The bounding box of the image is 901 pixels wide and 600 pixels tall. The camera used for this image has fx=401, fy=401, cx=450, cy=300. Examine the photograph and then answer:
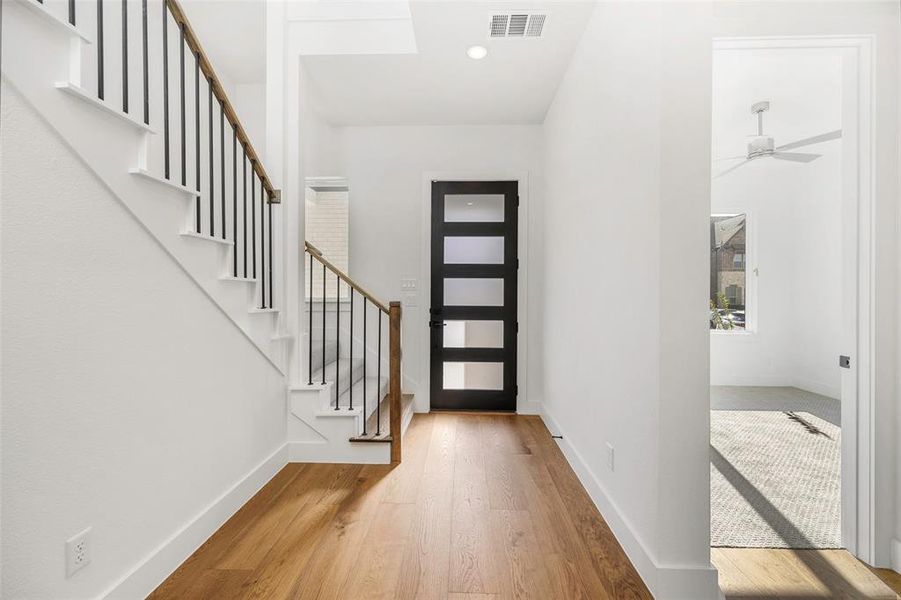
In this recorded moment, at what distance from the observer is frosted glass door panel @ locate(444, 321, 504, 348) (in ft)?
13.1

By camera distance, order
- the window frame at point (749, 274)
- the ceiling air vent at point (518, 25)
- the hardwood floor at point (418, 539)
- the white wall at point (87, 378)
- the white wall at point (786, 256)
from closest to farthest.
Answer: the white wall at point (87, 378), the hardwood floor at point (418, 539), the ceiling air vent at point (518, 25), the white wall at point (786, 256), the window frame at point (749, 274)

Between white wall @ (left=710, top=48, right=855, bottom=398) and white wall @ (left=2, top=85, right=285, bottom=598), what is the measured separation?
477 centimetres

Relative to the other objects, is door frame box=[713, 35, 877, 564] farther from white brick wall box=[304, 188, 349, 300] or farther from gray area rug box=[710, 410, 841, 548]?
white brick wall box=[304, 188, 349, 300]

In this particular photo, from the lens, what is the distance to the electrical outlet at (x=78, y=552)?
1236mm

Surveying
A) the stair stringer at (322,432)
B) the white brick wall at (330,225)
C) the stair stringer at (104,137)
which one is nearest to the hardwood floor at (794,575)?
the stair stringer at (322,432)

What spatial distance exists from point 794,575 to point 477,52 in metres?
3.29

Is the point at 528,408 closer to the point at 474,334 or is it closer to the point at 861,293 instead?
the point at 474,334

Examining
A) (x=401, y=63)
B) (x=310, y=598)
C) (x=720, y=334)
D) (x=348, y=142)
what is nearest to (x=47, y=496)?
(x=310, y=598)

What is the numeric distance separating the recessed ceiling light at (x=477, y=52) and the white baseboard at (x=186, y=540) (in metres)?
3.01

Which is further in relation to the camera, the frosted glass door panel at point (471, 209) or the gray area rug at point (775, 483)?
the frosted glass door panel at point (471, 209)

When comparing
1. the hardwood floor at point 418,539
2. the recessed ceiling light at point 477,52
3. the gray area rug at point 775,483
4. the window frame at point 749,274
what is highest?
the recessed ceiling light at point 477,52

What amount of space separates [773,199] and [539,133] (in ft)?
10.6

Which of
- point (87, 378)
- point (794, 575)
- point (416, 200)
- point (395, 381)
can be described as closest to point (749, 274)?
point (416, 200)

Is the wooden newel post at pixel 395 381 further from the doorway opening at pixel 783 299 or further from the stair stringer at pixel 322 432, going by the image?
the doorway opening at pixel 783 299
